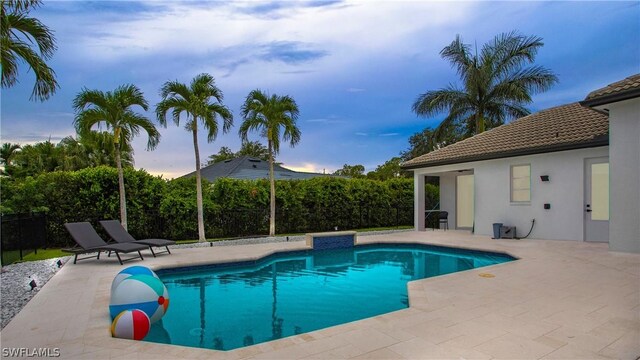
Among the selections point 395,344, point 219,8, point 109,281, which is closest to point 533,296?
point 395,344

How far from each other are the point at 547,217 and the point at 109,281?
14.2 meters

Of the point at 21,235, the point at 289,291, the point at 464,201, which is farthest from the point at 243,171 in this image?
the point at 289,291

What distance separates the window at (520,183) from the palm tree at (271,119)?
30.5 ft

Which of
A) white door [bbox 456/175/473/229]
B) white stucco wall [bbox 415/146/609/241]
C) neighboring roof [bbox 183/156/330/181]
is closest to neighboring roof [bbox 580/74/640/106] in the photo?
white stucco wall [bbox 415/146/609/241]

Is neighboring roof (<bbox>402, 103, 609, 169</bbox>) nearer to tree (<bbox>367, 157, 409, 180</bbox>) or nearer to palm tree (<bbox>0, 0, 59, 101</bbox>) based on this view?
palm tree (<bbox>0, 0, 59, 101</bbox>)

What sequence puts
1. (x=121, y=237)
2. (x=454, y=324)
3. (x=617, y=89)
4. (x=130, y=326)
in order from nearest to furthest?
1. (x=130, y=326)
2. (x=454, y=324)
3. (x=617, y=89)
4. (x=121, y=237)

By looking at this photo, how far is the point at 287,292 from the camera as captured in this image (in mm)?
8211

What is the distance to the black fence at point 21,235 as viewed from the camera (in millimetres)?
10625

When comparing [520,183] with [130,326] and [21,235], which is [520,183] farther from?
[21,235]

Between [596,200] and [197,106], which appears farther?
[197,106]

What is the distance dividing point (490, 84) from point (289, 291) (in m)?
20.6

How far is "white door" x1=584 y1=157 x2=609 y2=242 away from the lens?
12305 millimetres

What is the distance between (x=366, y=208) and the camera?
20953mm

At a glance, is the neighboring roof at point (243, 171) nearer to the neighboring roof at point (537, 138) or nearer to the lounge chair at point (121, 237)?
the neighboring roof at point (537, 138)
